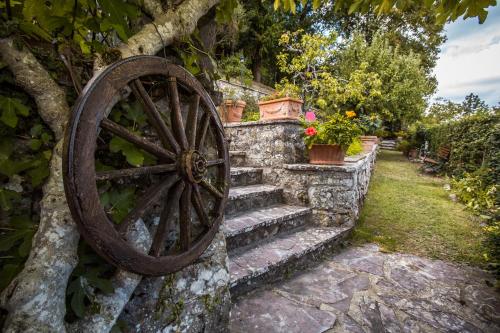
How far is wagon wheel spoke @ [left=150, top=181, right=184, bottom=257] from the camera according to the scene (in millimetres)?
1040

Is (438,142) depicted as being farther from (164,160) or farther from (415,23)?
(164,160)

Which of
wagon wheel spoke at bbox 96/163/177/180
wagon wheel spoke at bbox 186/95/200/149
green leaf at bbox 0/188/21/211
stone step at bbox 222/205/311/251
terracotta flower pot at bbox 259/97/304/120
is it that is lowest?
stone step at bbox 222/205/311/251

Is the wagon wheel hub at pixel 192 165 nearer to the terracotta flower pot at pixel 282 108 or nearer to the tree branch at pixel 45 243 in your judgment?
the tree branch at pixel 45 243

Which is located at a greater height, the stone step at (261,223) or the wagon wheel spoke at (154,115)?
the wagon wheel spoke at (154,115)

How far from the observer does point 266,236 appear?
2.57 m

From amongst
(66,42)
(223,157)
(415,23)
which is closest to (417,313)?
(223,157)

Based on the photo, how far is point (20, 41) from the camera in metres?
0.86

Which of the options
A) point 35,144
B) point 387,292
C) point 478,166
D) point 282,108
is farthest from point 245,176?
point 478,166

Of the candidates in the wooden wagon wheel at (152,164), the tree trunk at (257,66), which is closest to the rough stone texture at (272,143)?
the wooden wagon wheel at (152,164)

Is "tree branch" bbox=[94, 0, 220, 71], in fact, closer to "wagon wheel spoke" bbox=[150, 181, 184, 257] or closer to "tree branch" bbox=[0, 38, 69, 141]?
"tree branch" bbox=[0, 38, 69, 141]

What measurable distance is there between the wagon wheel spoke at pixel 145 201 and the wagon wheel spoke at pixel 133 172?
0.05 meters

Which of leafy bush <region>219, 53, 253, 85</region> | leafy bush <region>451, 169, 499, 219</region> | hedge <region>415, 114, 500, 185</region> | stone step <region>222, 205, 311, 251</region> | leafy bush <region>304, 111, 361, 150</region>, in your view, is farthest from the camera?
hedge <region>415, 114, 500, 185</region>

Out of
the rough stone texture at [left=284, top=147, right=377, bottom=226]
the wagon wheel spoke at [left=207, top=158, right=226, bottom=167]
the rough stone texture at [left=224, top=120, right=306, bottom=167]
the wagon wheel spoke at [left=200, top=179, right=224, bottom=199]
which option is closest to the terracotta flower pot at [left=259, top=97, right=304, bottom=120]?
the rough stone texture at [left=224, top=120, right=306, bottom=167]

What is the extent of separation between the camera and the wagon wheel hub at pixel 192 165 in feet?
3.68
